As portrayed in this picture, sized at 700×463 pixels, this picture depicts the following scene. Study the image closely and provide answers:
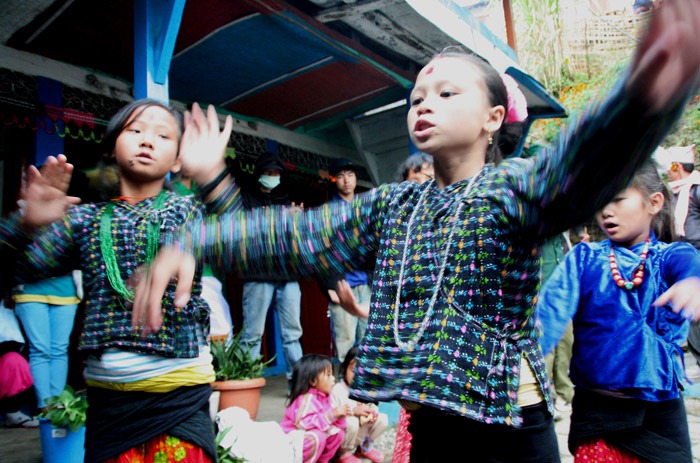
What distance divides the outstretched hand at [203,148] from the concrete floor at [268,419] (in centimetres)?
264

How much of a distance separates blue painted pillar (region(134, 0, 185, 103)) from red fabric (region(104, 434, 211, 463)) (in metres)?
2.00

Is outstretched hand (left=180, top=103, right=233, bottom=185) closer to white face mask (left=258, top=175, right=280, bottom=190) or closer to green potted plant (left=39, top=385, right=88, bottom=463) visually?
green potted plant (left=39, top=385, right=88, bottom=463)

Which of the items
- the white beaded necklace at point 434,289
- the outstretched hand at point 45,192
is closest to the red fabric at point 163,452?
the outstretched hand at point 45,192

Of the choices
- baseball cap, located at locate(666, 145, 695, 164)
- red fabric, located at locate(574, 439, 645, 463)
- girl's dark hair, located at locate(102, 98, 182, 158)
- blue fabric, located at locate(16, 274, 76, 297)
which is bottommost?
red fabric, located at locate(574, 439, 645, 463)

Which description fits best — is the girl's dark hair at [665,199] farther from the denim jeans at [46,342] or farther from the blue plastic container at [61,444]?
the denim jeans at [46,342]

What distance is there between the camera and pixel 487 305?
1351 millimetres

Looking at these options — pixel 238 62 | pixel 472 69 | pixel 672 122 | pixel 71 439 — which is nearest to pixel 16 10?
pixel 238 62

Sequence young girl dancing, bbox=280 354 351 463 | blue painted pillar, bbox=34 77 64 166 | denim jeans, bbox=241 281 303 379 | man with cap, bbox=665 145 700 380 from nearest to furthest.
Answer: young girl dancing, bbox=280 354 351 463
blue painted pillar, bbox=34 77 64 166
denim jeans, bbox=241 281 303 379
man with cap, bbox=665 145 700 380

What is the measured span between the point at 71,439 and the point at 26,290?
138 cm

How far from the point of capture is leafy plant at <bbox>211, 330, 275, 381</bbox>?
380 cm

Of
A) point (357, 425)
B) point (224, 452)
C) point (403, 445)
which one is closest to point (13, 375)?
point (224, 452)

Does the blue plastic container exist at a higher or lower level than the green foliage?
lower

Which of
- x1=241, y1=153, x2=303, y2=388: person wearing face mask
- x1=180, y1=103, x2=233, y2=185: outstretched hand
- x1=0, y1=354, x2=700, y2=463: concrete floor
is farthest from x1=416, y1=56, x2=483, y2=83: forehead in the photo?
x1=241, y1=153, x2=303, y2=388: person wearing face mask

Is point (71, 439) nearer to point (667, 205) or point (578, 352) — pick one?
point (578, 352)
